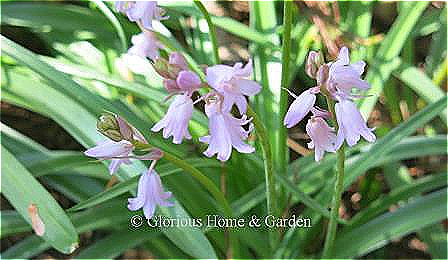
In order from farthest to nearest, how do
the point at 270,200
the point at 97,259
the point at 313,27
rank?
the point at 313,27
the point at 97,259
the point at 270,200

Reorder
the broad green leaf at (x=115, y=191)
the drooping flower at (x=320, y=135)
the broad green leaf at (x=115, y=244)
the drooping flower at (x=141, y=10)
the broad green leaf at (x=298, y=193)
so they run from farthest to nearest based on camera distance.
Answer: the broad green leaf at (x=115, y=244)
the broad green leaf at (x=298, y=193)
the broad green leaf at (x=115, y=191)
the drooping flower at (x=141, y=10)
the drooping flower at (x=320, y=135)

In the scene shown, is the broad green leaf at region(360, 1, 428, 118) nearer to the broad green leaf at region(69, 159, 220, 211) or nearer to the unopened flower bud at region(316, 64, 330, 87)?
the broad green leaf at region(69, 159, 220, 211)

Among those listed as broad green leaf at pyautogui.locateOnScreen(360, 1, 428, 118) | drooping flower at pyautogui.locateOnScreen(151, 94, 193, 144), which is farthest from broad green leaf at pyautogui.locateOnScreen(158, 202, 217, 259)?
broad green leaf at pyautogui.locateOnScreen(360, 1, 428, 118)

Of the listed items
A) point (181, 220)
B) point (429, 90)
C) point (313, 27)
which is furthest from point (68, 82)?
point (429, 90)

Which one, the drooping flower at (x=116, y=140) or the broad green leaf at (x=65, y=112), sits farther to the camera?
the broad green leaf at (x=65, y=112)

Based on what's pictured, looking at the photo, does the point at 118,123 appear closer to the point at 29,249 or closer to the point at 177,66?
the point at 177,66

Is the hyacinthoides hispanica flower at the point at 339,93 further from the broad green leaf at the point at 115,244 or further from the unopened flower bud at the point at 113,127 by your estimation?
the broad green leaf at the point at 115,244

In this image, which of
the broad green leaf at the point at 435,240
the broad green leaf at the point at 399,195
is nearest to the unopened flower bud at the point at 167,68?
the broad green leaf at the point at 399,195

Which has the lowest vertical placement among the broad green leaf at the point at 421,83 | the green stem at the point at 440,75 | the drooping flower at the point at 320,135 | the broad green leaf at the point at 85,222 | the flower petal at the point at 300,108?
the broad green leaf at the point at 85,222
